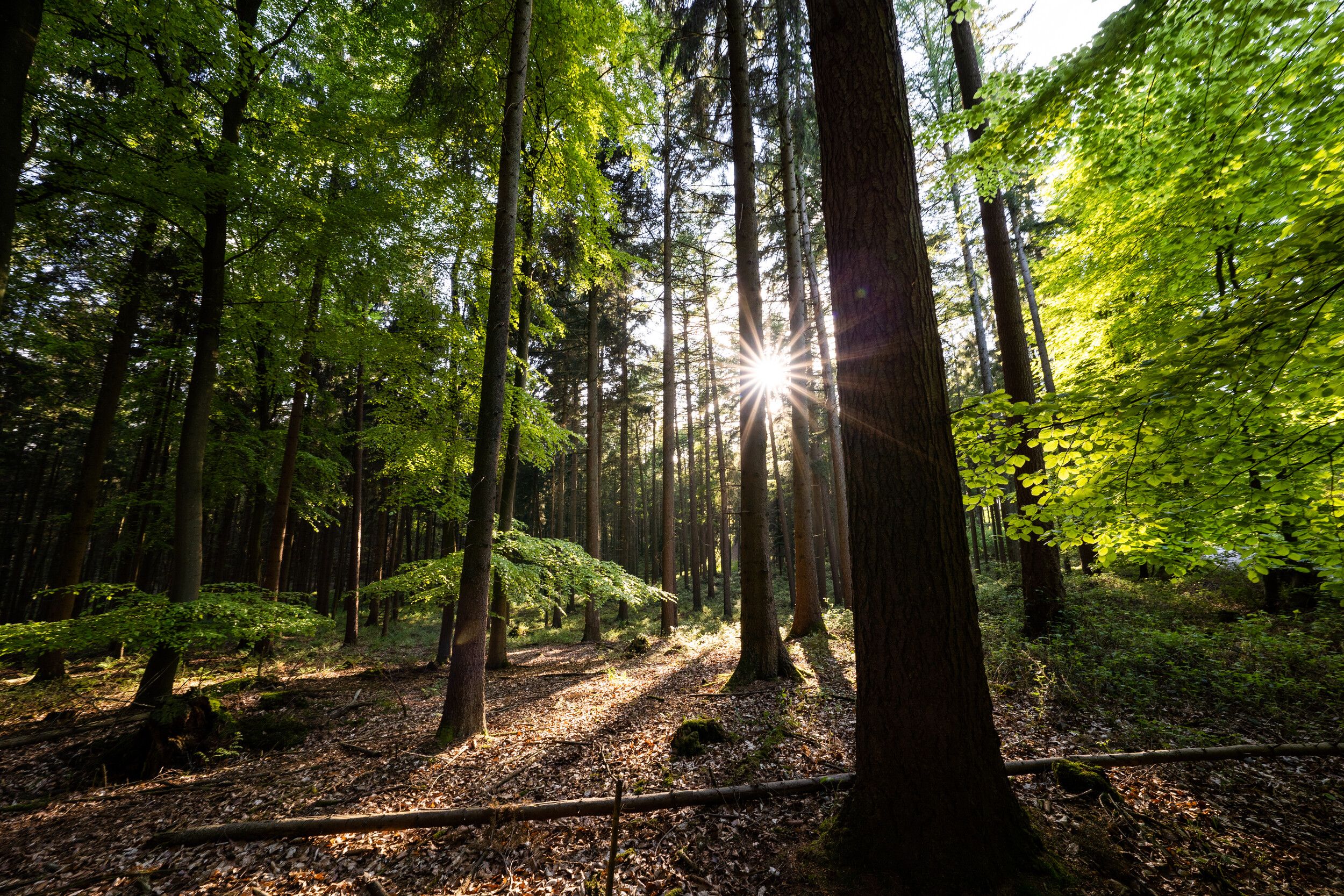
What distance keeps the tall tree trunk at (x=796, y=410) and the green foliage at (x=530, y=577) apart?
365cm

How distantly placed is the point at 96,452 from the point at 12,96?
946 centimetres

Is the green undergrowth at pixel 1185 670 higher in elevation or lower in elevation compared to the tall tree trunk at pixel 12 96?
lower

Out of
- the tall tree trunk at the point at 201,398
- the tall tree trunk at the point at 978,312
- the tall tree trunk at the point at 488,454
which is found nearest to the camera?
the tall tree trunk at the point at 488,454

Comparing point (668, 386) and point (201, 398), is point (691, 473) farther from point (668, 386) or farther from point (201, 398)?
point (201, 398)

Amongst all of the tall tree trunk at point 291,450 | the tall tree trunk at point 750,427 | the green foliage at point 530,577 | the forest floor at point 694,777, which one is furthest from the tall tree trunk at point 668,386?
the tall tree trunk at point 291,450

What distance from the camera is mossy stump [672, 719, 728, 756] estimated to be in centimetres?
504

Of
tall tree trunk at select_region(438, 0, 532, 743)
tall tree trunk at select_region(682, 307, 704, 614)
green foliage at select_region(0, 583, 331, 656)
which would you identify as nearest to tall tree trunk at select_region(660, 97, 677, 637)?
tall tree trunk at select_region(682, 307, 704, 614)

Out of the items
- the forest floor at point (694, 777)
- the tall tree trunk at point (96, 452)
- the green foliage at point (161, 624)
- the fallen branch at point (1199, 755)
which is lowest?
the forest floor at point (694, 777)

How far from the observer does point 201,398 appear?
Result: 7664mm

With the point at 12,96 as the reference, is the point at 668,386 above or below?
above

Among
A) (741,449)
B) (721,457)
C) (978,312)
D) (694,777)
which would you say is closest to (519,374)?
(741,449)

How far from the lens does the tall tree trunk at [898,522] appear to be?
8.46 ft

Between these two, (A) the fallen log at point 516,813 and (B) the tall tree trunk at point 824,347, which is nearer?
(A) the fallen log at point 516,813

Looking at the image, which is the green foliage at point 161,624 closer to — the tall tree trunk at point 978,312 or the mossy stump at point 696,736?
the mossy stump at point 696,736
